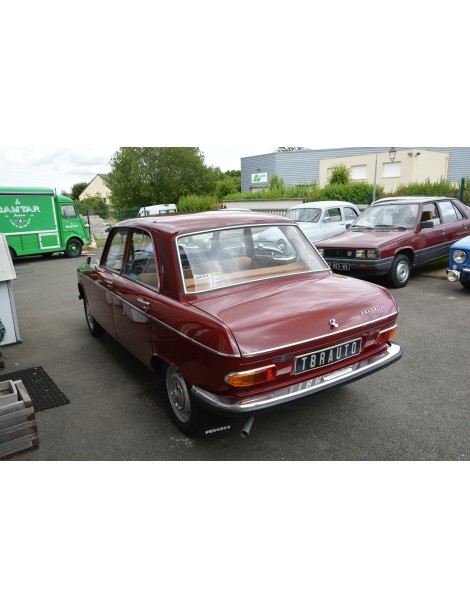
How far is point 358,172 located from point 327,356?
39.7 metres

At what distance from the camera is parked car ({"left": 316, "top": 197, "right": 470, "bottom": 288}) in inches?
320

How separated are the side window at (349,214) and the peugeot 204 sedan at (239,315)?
332 inches

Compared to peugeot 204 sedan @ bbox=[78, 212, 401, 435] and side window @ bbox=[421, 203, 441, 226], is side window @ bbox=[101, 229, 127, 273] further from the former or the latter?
side window @ bbox=[421, 203, 441, 226]

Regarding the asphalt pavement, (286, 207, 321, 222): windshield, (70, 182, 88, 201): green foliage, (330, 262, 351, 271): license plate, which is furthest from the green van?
(70, 182, 88, 201): green foliage

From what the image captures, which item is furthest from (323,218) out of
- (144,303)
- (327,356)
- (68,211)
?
(68,211)

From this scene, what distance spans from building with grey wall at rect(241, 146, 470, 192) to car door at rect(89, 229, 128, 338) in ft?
120

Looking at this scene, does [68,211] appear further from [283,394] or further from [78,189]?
[78,189]

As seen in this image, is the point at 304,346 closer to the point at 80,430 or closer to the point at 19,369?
the point at 80,430

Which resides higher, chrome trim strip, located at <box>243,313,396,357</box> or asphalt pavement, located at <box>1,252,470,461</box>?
chrome trim strip, located at <box>243,313,396,357</box>

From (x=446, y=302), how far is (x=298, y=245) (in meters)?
4.29

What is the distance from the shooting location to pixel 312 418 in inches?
146

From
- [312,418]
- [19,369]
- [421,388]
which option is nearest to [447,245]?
[421,388]

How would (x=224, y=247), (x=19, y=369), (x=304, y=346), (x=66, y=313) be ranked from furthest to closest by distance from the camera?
1. (x=66, y=313)
2. (x=19, y=369)
3. (x=224, y=247)
4. (x=304, y=346)

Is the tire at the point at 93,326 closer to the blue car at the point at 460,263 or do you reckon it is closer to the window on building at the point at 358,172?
the blue car at the point at 460,263
